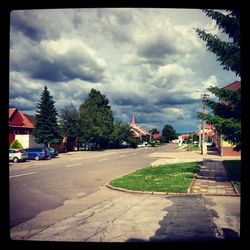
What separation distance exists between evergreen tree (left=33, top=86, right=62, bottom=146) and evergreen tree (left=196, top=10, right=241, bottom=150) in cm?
3192

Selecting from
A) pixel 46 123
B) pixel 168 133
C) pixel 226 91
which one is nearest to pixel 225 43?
pixel 226 91

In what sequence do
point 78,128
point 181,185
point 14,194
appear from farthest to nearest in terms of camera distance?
point 78,128
point 181,185
point 14,194

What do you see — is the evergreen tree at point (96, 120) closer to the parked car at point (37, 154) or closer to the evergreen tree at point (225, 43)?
the parked car at point (37, 154)

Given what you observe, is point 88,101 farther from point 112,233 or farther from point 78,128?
point 112,233

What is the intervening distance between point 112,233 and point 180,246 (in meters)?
3.62

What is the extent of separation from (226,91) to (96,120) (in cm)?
4532

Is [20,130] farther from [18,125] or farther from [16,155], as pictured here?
[16,155]

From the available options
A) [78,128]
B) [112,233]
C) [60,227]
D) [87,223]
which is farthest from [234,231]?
[78,128]

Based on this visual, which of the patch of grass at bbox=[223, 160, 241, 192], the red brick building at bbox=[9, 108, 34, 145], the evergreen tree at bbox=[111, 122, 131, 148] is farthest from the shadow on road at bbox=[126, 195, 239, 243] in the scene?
the evergreen tree at bbox=[111, 122, 131, 148]

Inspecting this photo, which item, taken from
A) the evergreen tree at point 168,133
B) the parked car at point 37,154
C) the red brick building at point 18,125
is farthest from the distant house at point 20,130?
the evergreen tree at point 168,133

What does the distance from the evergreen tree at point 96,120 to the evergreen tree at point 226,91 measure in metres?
41.2

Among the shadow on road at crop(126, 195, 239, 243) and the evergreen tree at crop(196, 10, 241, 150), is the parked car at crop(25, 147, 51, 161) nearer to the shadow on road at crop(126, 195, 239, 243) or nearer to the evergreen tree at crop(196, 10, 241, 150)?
the evergreen tree at crop(196, 10, 241, 150)
